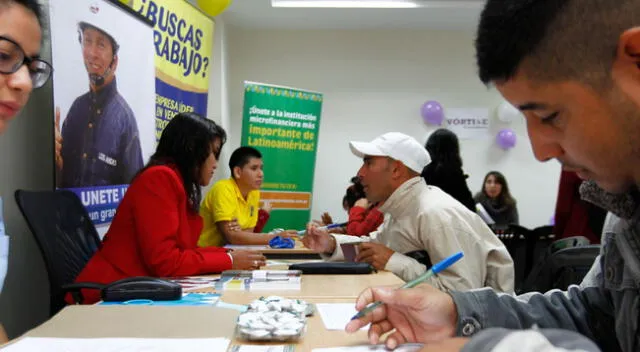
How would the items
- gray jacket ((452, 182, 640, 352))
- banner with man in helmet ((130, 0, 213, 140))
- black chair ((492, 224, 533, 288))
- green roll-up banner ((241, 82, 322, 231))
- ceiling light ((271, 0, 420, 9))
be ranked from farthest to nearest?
ceiling light ((271, 0, 420, 9)) < green roll-up banner ((241, 82, 322, 231)) < black chair ((492, 224, 533, 288)) < banner with man in helmet ((130, 0, 213, 140)) < gray jacket ((452, 182, 640, 352))

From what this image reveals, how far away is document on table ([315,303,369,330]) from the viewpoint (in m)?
1.14

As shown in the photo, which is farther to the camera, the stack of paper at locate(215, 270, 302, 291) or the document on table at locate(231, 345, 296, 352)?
the stack of paper at locate(215, 270, 302, 291)

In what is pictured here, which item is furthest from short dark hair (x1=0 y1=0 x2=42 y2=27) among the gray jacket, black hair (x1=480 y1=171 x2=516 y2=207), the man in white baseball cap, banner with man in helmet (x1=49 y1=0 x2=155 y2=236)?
black hair (x1=480 y1=171 x2=516 y2=207)

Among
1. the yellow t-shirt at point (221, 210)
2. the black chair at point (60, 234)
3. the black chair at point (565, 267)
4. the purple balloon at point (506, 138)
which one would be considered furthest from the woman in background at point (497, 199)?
the black chair at point (60, 234)

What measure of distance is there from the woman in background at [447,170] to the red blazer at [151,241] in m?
1.56

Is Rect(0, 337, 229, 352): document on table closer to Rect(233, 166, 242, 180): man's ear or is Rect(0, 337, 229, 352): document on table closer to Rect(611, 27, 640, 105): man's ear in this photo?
Rect(611, 27, 640, 105): man's ear

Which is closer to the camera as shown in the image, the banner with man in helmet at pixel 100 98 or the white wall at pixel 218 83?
the banner with man in helmet at pixel 100 98

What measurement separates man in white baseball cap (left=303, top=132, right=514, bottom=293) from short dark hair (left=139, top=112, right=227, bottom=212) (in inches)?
21.5

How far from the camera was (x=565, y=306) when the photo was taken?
1024 mm

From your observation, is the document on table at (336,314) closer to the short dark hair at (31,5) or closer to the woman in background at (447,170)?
the short dark hair at (31,5)

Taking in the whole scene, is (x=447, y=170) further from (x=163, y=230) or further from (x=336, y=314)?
(x=336, y=314)

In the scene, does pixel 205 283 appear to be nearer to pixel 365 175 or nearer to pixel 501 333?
pixel 365 175

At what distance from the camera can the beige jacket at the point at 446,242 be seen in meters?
1.87

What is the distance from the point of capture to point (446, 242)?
1905 mm
